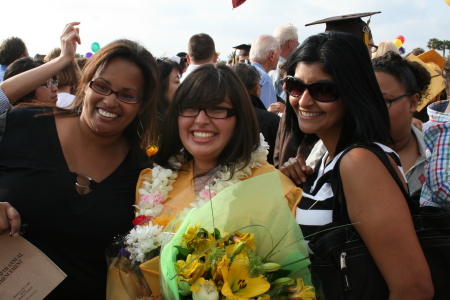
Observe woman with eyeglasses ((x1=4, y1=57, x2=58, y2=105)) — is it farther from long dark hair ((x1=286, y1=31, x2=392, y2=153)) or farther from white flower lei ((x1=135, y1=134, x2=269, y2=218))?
long dark hair ((x1=286, y1=31, x2=392, y2=153))

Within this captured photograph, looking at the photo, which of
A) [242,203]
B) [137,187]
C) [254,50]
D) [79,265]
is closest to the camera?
[242,203]

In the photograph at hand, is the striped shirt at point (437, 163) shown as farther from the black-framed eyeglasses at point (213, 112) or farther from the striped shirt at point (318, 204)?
the black-framed eyeglasses at point (213, 112)

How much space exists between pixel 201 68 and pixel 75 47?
3.78 feet

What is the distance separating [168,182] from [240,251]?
115 cm

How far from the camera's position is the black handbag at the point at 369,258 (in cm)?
172

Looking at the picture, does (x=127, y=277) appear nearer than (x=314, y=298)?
No

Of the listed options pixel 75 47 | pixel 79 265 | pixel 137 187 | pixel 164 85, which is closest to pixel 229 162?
pixel 137 187

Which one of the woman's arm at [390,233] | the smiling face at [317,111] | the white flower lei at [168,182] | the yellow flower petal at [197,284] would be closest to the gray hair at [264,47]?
the white flower lei at [168,182]

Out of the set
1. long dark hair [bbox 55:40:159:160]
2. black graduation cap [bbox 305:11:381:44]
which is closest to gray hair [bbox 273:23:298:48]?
black graduation cap [bbox 305:11:381:44]

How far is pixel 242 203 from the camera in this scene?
5.39 feet

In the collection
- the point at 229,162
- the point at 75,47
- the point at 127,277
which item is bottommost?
the point at 127,277

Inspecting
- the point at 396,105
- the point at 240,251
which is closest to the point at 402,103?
the point at 396,105

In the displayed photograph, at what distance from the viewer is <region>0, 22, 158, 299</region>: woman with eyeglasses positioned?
2320 millimetres

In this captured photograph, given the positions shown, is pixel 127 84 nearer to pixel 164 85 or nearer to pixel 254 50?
pixel 164 85
